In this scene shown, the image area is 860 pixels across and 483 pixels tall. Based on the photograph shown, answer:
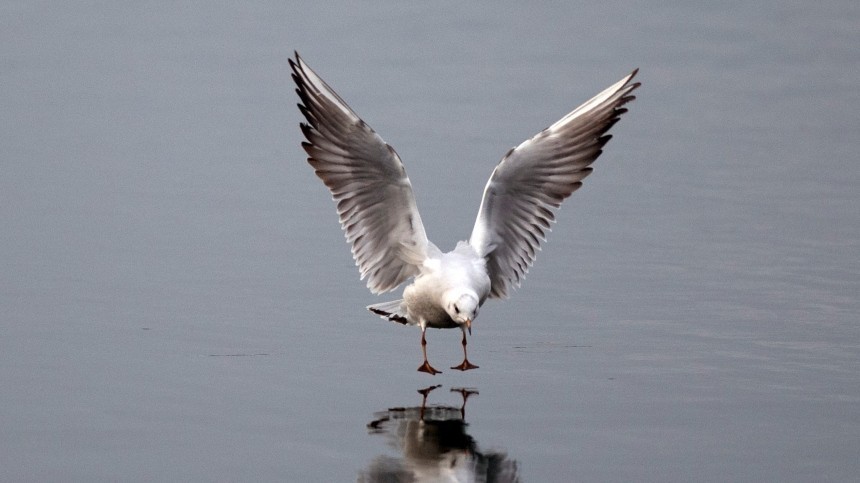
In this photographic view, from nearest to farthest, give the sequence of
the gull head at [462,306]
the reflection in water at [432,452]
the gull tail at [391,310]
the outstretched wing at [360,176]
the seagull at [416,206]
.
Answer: the reflection in water at [432,452]
the gull head at [462,306]
the seagull at [416,206]
the outstretched wing at [360,176]
the gull tail at [391,310]

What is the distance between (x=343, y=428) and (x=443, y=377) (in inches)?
45.0

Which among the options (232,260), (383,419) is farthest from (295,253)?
(383,419)

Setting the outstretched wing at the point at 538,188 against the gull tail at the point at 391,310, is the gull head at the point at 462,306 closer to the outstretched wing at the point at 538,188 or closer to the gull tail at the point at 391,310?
the gull tail at the point at 391,310

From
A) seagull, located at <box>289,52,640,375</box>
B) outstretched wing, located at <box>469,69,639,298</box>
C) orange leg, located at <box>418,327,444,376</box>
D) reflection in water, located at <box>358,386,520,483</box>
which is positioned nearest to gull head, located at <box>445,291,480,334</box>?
seagull, located at <box>289,52,640,375</box>

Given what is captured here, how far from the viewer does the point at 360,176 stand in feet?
26.6

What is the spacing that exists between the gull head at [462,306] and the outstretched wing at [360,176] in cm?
63

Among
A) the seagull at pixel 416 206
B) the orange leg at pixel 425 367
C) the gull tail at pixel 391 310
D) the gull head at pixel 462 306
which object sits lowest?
the orange leg at pixel 425 367

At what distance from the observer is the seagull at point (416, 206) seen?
786 cm

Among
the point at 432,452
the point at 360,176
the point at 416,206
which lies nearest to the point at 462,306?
the point at 416,206

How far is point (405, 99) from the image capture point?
13641 millimetres

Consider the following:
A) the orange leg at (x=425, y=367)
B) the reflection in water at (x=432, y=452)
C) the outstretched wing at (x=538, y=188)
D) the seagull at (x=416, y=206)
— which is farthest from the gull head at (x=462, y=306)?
the outstretched wing at (x=538, y=188)

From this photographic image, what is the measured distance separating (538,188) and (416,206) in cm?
84

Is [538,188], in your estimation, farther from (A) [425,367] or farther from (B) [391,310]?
(A) [425,367]

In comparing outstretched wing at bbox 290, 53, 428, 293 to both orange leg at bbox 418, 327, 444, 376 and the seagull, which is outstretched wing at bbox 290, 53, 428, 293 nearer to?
the seagull
